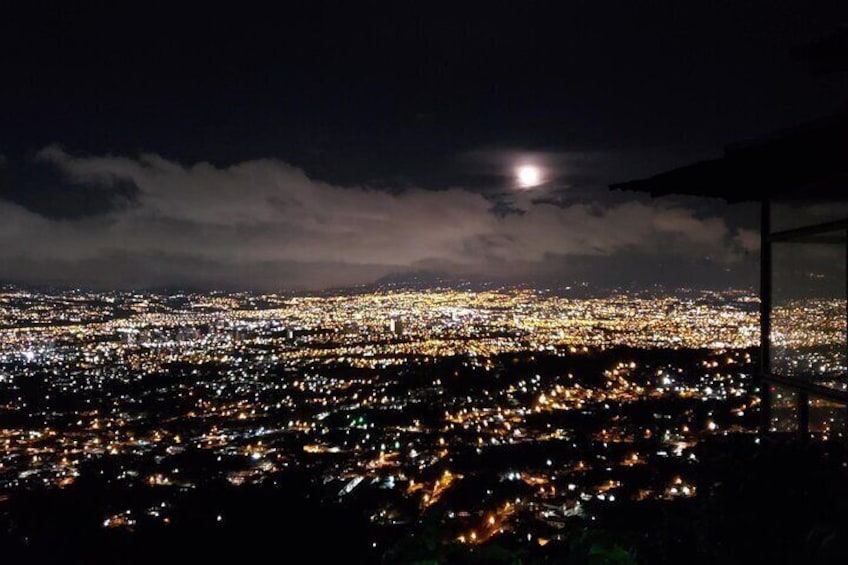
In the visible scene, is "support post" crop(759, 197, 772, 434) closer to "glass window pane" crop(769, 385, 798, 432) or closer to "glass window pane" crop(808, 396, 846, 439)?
"glass window pane" crop(769, 385, 798, 432)

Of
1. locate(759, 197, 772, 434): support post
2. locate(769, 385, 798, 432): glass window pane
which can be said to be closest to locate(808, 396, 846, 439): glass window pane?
locate(769, 385, 798, 432): glass window pane

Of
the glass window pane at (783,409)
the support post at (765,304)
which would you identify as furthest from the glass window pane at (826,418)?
the support post at (765,304)

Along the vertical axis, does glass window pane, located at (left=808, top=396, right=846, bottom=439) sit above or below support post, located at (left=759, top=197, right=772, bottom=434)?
below

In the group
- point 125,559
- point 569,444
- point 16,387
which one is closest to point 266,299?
Answer: point 16,387

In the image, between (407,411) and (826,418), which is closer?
(826,418)

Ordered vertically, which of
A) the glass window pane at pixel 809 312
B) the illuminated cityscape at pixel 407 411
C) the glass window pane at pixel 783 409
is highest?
the glass window pane at pixel 809 312

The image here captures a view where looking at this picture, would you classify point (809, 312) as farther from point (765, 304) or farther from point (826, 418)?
point (826, 418)

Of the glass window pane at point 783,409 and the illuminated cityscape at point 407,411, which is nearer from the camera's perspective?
the glass window pane at point 783,409

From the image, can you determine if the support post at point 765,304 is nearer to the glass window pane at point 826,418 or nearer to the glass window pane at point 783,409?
the glass window pane at point 783,409

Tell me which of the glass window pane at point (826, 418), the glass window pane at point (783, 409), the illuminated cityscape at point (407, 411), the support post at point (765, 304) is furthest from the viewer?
the illuminated cityscape at point (407, 411)

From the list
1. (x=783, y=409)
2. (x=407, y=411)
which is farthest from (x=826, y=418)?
(x=407, y=411)

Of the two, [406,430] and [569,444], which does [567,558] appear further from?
[406,430]
